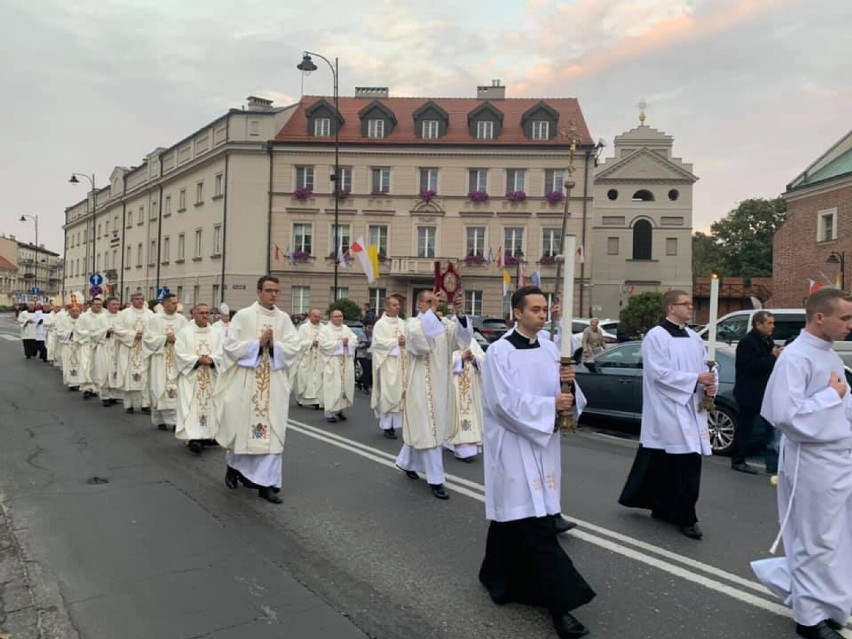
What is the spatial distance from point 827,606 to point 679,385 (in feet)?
7.27

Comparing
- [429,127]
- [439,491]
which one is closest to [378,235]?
[429,127]

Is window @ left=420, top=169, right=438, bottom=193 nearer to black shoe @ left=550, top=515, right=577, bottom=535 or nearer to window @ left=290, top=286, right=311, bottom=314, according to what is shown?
window @ left=290, top=286, right=311, bottom=314

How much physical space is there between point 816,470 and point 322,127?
4040 centimetres

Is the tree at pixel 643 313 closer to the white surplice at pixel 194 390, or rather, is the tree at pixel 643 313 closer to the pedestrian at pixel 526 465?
the white surplice at pixel 194 390

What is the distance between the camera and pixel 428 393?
7207mm

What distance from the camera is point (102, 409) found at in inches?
488

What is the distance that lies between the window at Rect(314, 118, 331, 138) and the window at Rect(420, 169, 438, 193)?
240 inches

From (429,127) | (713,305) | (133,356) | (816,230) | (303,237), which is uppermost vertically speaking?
(429,127)

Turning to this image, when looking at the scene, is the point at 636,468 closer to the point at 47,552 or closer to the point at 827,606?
the point at 827,606

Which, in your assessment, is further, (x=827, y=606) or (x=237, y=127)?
(x=237, y=127)

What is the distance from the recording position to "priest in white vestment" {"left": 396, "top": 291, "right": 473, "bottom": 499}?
6781 mm

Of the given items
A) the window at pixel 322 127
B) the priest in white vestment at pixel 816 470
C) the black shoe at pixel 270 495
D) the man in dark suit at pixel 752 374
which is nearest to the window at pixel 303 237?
the window at pixel 322 127

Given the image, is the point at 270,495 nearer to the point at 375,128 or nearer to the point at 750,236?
the point at 375,128

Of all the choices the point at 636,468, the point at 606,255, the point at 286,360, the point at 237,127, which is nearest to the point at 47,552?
the point at 286,360
